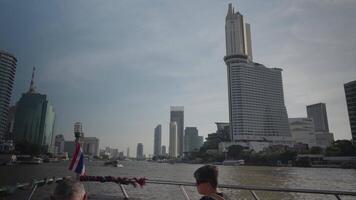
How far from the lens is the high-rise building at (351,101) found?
4435 inches

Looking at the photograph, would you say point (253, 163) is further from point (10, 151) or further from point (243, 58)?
point (10, 151)

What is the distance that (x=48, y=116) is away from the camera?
566 feet

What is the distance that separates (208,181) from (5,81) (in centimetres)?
15506

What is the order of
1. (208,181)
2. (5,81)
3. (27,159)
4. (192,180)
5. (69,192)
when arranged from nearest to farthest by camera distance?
1. (69,192)
2. (208,181)
3. (192,180)
4. (27,159)
5. (5,81)

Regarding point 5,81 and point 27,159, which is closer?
point 27,159

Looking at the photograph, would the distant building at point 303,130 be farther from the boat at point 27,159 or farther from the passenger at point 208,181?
the passenger at point 208,181

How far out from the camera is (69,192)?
2.31 m

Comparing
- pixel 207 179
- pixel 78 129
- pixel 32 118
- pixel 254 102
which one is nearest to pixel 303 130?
pixel 254 102

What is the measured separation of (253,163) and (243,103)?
146 feet

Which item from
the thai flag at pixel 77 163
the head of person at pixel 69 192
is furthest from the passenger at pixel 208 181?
the thai flag at pixel 77 163

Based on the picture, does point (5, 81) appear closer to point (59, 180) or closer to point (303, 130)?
point (59, 180)

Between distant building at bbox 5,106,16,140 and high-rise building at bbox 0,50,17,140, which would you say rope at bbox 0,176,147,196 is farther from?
distant building at bbox 5,106,16,140

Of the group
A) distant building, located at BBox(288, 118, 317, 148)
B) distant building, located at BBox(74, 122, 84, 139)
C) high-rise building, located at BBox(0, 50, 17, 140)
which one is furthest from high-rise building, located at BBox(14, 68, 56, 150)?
distant building, located at BBox(74, 122, 84, 139)

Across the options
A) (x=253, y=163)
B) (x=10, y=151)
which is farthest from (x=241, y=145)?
(x=10, y=151)
